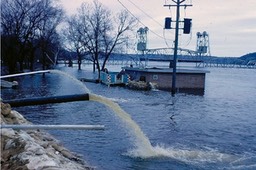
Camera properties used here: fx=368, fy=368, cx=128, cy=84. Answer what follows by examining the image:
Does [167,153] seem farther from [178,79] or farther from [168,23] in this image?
[178,79]

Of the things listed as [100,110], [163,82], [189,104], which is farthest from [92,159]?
[163,82]

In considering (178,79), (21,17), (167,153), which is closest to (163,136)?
(167,153)

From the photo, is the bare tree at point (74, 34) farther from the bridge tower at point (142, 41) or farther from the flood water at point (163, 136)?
the flood water at point (163, 136)

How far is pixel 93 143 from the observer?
12.4m

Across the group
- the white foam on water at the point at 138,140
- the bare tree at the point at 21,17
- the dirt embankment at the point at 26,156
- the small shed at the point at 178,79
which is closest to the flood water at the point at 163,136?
the white foam on water at the point at 138,140

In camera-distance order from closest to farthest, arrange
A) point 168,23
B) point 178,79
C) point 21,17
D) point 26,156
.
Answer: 1. point 26,156
2. point 168,23
3. point 178,79
4. point 21,17

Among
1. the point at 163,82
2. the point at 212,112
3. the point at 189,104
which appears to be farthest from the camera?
the point at 163,82

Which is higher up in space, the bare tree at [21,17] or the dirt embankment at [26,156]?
the bare tree at [21,17]

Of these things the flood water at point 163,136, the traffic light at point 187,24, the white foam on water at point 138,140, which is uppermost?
the traffic light at point 187,24

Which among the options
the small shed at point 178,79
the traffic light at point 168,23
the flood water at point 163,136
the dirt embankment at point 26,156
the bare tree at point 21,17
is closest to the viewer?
the dirt embankment at point 26,156

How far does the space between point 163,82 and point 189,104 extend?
12.4 metres

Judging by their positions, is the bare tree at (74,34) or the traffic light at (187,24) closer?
the traffic light at (187,24)

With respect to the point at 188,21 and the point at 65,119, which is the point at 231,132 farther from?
the point at 188,21

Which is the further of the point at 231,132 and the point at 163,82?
the point at 163,82
